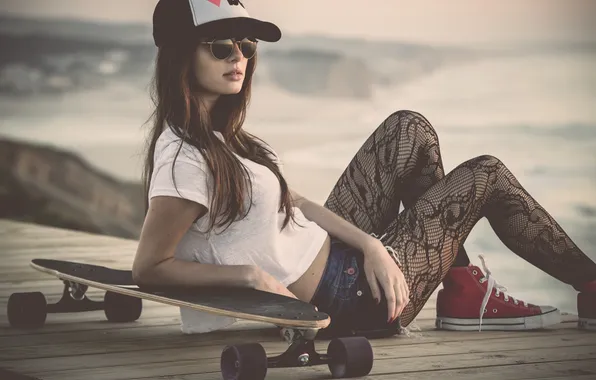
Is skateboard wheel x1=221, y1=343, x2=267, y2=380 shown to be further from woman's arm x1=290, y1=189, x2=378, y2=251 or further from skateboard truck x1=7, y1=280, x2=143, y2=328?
skateboard truck x1=7, y1=280, x2=143, y2=328

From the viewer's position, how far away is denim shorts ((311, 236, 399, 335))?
288 centimetres

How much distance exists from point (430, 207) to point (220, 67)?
76 centimetres

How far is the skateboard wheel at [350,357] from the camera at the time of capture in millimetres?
2432

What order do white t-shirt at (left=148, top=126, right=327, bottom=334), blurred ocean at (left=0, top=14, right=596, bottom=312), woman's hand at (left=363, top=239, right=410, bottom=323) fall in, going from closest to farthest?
white t-shirt at (left=148, top=126, right=327, bottom=334) → woman's hand at (left=363, top=239, right=410, bottom=323) → blurred ocean at (left=0, top=14, right=596, bottom=312)

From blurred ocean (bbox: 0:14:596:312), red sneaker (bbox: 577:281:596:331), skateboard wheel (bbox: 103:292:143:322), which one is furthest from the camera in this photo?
blurred ocean (bbox: 0:14:596:312)

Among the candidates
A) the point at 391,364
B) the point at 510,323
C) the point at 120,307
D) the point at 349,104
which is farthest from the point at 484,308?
the point at 349,104

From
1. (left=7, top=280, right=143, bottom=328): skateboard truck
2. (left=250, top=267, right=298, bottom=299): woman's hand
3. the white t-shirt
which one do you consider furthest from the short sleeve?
(left=7, top=280, right=143, bottom=328): skateboard truck

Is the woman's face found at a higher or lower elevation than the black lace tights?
higher

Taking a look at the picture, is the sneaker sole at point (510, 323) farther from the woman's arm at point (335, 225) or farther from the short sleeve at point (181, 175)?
the short sleeve at point (181, 175)

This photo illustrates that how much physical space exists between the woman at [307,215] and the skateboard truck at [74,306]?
586 mm

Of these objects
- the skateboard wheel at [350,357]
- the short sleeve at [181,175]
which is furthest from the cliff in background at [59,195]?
the skateboard wheel at [350,357]

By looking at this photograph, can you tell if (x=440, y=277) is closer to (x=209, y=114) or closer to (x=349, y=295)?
(x=349, y=295)

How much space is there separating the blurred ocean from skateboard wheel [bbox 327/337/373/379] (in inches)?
233

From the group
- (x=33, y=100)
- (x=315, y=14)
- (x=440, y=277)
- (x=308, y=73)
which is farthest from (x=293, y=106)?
(x=440, y=277)
